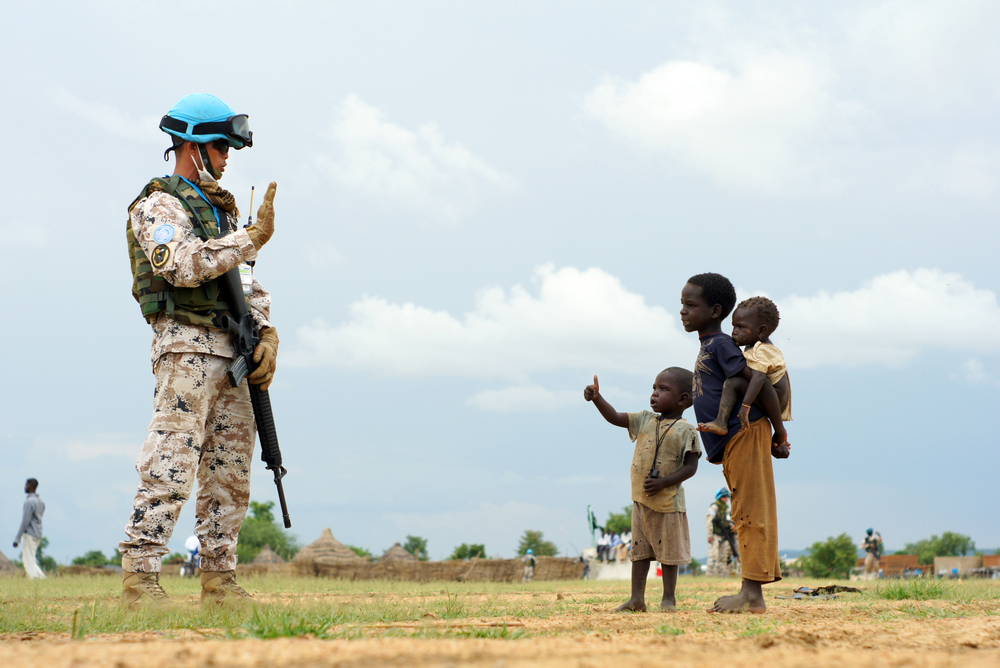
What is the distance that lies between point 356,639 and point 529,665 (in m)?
0.84

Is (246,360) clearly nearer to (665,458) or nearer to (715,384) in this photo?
(665,458)

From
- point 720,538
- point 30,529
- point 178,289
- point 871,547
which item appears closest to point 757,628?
point 178,289

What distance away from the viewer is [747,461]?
454cm

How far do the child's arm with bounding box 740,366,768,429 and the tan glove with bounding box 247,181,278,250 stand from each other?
2.83 meters

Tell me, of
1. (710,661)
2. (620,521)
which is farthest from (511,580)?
(620,521)

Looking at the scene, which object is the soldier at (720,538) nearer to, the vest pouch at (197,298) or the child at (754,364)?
the child at (754,364)

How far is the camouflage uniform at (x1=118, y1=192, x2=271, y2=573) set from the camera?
429 cm

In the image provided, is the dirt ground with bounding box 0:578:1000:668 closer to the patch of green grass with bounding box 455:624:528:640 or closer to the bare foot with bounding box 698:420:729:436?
the patch of green grass with bounding box 455:624:528:640

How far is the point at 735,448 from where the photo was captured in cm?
457

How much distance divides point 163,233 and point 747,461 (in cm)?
346

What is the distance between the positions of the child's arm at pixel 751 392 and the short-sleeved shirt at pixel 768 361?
0.04 metres

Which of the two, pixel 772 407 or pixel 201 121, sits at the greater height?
pixel 201 121

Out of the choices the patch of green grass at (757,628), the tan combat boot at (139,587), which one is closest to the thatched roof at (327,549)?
the tan combat boot at (139,587)

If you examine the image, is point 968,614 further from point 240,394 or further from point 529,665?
point 240,394
